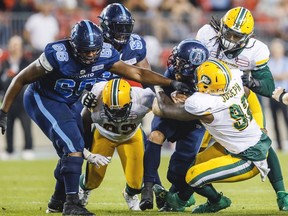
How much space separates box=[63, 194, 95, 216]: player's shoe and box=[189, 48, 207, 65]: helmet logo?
154 centimetres

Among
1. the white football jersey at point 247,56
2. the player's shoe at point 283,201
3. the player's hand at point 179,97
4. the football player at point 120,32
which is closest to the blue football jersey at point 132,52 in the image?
the football player at point 120,32

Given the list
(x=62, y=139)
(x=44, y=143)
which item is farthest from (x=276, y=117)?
(x=62, y=139)

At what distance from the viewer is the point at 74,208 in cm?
689

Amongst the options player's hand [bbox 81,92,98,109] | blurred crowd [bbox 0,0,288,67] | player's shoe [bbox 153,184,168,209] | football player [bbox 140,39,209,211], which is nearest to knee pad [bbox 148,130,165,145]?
football player [bbox 140,39,209,211]

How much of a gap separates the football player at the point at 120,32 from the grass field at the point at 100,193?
139cm

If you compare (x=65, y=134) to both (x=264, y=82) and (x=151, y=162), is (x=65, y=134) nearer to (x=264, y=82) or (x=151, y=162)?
(x=151, y=162)

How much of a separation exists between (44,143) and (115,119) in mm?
8968

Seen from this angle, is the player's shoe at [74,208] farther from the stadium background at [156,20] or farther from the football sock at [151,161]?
the stadium background at [156,20]

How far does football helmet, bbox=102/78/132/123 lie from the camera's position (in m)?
7.30

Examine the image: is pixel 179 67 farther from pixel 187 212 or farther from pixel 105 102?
pixel 187 212

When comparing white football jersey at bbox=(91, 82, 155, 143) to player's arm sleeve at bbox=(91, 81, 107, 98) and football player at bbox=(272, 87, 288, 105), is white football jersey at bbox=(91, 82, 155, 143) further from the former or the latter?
football player at bbox=(272, 87, 288, 105)

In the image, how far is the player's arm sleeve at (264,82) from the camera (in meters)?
7.69

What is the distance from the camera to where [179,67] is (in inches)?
289

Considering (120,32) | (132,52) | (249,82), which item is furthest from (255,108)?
(120,32)
